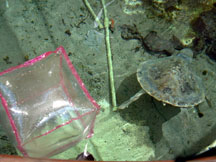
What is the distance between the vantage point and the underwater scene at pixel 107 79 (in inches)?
52.1

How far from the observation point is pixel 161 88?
5.18 feet

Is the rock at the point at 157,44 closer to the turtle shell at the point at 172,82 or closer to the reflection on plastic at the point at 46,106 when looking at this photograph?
the turtle shell at the point at 172,82

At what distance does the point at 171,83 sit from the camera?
1.58m

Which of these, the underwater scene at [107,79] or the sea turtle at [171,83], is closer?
the underwater scene at [107,79]

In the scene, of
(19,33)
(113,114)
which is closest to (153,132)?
(113,114)

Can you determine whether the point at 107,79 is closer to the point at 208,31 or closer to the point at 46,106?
the point at 46,106

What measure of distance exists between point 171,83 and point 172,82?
0.04ft

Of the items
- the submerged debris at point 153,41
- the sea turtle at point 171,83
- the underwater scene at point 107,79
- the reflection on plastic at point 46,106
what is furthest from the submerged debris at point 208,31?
the reflection on plastic at point 46,106

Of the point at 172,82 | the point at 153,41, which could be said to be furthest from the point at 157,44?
the point at 172,82

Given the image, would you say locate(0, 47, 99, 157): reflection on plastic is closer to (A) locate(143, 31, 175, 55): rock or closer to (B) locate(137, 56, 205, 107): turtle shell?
(B) locate(137, 56, 205, 107): turtle shell

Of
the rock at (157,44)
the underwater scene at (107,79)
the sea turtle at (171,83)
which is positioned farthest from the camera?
the rock at (157,44)

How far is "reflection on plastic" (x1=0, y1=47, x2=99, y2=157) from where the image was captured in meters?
1.22

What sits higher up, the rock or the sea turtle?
the rock

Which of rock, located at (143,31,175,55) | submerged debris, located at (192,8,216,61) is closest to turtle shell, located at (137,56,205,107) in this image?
rock, located at (143,31,175,55)
